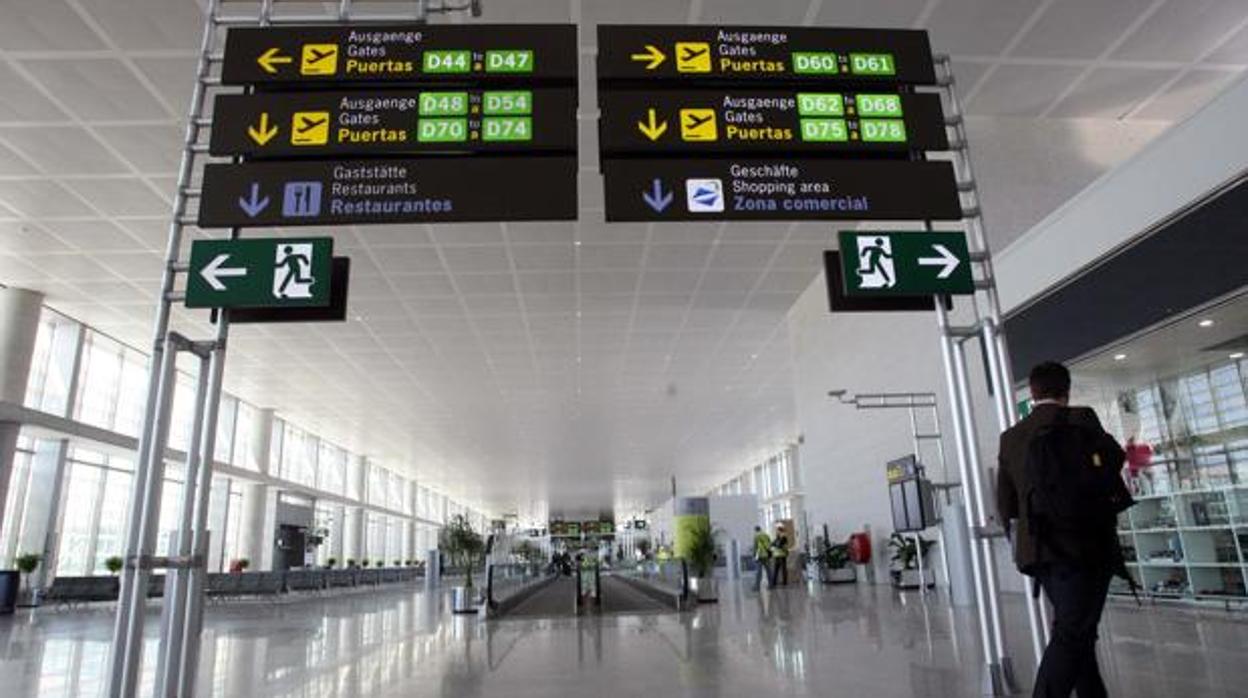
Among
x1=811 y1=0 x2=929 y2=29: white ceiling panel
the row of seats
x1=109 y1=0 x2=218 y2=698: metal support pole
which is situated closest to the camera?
x1=109 y1=0 x2=218 y2=698: metal support pole

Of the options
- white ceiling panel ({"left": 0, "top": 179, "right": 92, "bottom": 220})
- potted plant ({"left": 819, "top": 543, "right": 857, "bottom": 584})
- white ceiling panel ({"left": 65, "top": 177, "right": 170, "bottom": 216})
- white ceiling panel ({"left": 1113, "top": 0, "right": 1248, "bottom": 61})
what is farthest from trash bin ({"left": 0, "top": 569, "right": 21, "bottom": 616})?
white ceiling panel ({"left": 1113, "top": 0, "right": 1248, "bottom": 61})

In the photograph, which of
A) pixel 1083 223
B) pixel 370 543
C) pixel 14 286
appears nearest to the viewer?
pixel 1083 223

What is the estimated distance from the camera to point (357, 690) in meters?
5.00

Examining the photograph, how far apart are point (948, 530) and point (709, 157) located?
26.6 ft

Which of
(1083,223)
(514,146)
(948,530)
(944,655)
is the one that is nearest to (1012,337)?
(1083,223)

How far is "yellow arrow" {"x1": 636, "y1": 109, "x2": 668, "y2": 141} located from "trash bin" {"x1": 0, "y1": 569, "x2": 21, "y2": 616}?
17.2m

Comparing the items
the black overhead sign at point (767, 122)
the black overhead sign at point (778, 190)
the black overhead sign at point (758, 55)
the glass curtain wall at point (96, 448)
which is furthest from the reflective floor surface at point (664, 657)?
the glass curtain wall at point (96, 448)

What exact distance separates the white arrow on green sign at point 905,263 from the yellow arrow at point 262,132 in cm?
363

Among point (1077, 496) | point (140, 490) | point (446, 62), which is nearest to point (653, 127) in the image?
point (446, 62)

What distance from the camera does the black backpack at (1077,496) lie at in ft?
10.3

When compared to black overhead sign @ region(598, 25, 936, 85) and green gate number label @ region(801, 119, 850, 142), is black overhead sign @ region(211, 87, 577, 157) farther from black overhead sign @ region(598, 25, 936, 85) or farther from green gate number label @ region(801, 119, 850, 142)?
green gate number label @ region(801, 119, 850, 142)

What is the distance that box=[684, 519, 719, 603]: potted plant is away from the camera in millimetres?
14203

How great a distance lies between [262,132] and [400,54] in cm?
102

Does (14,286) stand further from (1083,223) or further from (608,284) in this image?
(1083,223)
